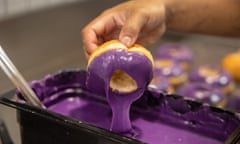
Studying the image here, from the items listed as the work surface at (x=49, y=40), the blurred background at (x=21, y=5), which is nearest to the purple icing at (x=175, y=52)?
the work surface at (x=49, y=40)

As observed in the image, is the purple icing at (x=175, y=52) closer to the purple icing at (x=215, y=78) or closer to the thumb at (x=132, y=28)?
the purple icing at (x=215, y=78)

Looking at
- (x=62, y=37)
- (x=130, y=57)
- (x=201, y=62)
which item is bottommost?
(x=201, y=62)

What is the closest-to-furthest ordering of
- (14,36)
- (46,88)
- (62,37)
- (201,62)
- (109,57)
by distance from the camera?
1. (109,57)
2. (46,88)
3. (14,36)
4. (62,37)
5. (201,62)

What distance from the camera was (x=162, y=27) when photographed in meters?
0.62

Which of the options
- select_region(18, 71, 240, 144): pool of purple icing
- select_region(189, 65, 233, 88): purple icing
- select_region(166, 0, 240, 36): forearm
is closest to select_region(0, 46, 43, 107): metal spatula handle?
select_region(18, 71, 240, 144): pool of purple icing

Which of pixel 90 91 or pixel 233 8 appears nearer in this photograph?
pixel 90 91

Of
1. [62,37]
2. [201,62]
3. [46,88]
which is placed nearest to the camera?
[46,88]

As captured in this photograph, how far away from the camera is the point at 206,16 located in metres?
0.68

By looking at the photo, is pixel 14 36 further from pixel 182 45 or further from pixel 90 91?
pixel 182 45

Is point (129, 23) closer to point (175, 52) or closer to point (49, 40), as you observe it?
point (49, 40)

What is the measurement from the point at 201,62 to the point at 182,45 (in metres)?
0.08

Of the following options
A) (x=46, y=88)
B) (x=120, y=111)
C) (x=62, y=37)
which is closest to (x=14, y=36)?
(x=62, y=37)

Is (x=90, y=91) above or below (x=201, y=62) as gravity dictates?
above

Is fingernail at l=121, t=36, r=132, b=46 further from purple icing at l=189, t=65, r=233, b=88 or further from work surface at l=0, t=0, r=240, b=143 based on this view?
purple icing at l=189, t=65, r=233, b=88
